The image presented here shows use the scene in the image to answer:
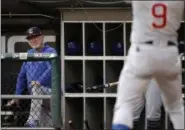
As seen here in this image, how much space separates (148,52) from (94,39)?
450 centimetres

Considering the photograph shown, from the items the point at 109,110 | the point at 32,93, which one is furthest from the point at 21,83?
the point at 109,110

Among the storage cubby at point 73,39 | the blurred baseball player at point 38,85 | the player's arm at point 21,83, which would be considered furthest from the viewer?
the storage cubby at point 73,39

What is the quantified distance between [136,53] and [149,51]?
0.33ft

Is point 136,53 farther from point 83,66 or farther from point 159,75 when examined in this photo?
point 83,66

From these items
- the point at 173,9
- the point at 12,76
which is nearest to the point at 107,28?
the point at 12,76

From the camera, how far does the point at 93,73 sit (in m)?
9.50

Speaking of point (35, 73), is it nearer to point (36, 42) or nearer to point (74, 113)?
point (36, 42)

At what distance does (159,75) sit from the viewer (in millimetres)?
5125

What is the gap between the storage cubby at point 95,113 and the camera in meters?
9.35

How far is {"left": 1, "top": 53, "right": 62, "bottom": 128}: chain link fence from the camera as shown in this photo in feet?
22.5

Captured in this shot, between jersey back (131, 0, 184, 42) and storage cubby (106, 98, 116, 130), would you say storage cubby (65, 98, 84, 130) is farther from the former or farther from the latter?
jersey back (131, 0, 184, 42)

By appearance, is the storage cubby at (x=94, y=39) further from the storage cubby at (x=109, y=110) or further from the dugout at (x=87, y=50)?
the storage cubby at (x=109, y=110)

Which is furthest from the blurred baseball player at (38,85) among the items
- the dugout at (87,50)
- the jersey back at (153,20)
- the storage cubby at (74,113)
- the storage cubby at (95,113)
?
the jersey back at (153,20)

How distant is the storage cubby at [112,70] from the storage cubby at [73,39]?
1.43 feet
